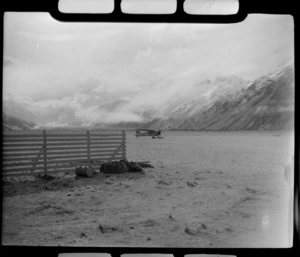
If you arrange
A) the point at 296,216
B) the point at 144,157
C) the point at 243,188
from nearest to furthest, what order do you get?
the point at 296,216
the point at 243,188
the point at 144,157

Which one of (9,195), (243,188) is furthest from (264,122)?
(9,195)

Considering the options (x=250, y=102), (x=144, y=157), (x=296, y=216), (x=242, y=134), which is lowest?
(x=296, y=216)

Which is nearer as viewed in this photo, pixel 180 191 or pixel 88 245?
pixel 88 245

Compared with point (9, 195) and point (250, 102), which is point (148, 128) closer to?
point (250, 102)

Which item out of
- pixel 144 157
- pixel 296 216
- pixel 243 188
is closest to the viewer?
pixel 296 216

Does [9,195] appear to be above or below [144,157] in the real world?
below

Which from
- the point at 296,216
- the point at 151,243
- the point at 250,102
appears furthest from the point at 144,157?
the point at 296,216

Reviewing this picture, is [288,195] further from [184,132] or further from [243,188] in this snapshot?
[184,132]
